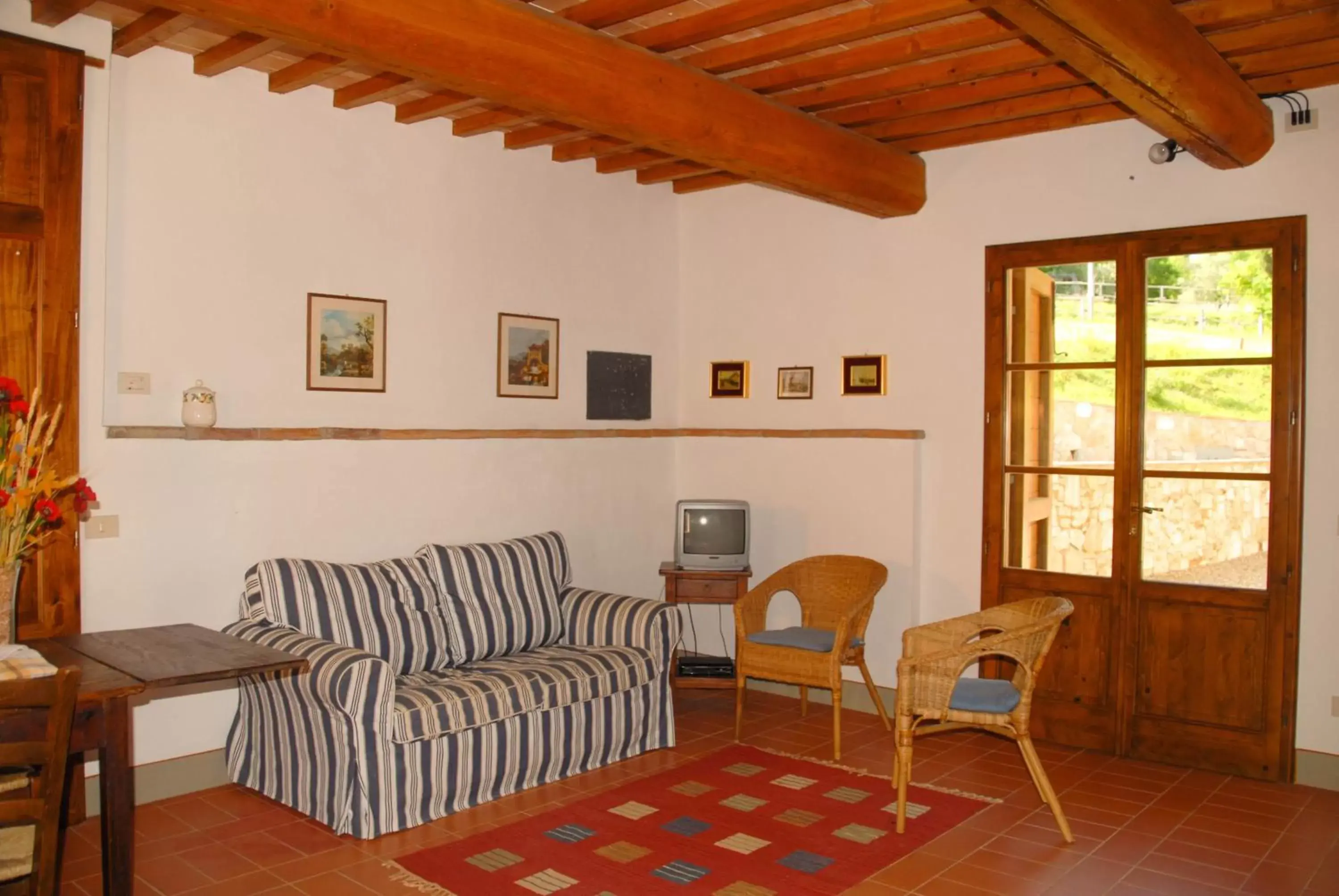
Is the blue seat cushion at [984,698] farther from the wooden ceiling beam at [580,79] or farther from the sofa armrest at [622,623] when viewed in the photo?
the wooden ceiling beam at [580,79]

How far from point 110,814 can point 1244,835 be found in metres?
3.69

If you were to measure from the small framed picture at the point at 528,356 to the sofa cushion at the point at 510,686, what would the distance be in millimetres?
1320

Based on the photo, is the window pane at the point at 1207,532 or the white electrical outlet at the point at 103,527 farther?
the window pane at the point at 1207,532

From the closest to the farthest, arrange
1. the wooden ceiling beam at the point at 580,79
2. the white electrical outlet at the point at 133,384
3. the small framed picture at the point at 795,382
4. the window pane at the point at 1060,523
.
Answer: the wooden ceiling beam at the point at 580,79 → the white electrical outlet at the point at 133,384 → the window pane at the point at 1060,523 → the small framed picture at the point at 795,382

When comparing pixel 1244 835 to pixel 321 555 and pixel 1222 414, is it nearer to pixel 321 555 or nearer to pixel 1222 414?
pixel 1222 414

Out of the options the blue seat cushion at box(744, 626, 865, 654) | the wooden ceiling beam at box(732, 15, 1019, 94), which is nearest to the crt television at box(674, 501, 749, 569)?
the blue seat cushion at box(744, 626, 865, 654)

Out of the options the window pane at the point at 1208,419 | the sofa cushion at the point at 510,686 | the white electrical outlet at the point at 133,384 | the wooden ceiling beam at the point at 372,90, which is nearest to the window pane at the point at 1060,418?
the window pane at the point at 1208,419

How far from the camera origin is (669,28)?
3.69 metres

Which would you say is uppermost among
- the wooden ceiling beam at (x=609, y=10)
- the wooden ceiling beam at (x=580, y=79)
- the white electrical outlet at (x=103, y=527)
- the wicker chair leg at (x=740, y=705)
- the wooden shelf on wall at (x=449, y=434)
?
the wooden ceiling beam at (x=609, y=10)

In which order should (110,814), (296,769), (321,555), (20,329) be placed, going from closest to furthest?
1. (110,814)
2. (20,329)
3. (296,769)
4. (321,555)

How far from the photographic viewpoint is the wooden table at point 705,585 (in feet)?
18.1

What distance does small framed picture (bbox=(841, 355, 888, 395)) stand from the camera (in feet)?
18.4

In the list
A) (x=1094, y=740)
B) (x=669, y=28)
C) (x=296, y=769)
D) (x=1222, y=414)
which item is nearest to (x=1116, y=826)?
(x=1094, y=740)

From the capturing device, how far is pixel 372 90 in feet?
14.6
